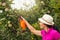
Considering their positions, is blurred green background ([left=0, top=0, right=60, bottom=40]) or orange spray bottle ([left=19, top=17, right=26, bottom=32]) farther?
blurred green background ([left=0, top=0, right=60, bottom=40])

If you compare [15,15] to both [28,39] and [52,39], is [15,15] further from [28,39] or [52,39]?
[52,39]

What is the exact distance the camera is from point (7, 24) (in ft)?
21.1

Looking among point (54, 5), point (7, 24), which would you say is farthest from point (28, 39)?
point (54, 5)

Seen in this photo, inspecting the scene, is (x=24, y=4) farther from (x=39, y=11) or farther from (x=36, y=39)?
(x=36, y=39)

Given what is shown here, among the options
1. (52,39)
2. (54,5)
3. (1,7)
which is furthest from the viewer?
(54,5)

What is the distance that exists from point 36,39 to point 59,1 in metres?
1.10

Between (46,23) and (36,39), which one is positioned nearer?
(46,23)

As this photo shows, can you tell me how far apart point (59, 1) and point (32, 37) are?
1136 millimetres

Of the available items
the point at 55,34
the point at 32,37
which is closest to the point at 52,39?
the point at 55,34

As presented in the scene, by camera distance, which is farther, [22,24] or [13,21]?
[13,21]

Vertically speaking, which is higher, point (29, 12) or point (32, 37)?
point (29, 12)

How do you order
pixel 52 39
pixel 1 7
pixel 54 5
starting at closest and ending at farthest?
pixel 52 39 < pixel 1 7 < pixel 54 5

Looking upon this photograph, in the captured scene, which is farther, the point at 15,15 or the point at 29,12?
the point at 29,12

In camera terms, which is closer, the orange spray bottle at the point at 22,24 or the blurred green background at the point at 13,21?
the orange spray bottle at the point at 22,24
